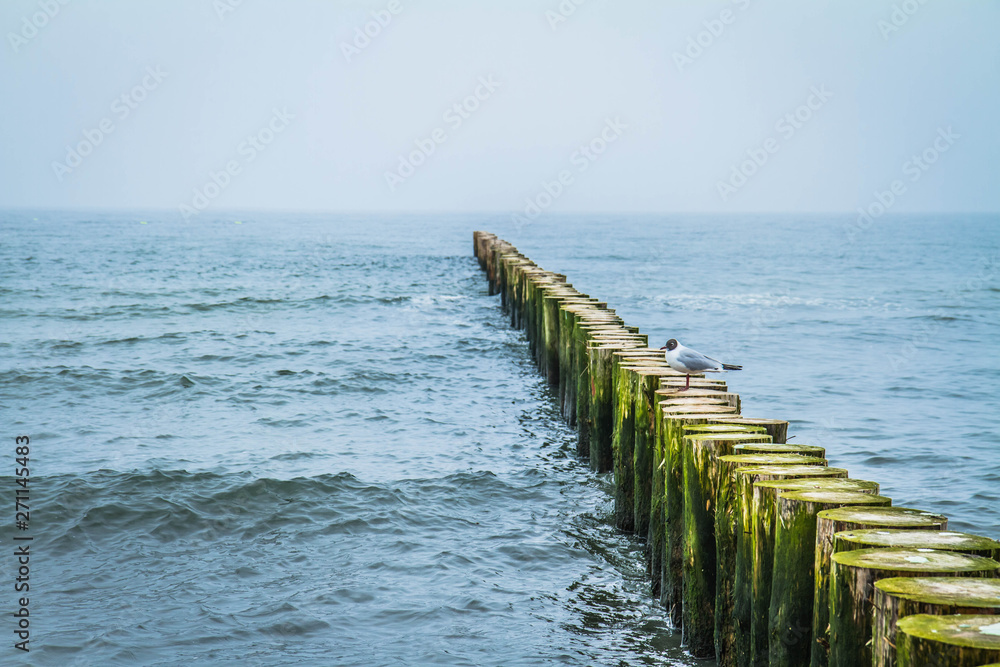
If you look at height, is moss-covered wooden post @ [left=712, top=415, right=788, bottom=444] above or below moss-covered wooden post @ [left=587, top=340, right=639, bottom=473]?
above

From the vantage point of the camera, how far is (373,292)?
28.5 m

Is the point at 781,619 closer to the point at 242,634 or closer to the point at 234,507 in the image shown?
the point at 242,634

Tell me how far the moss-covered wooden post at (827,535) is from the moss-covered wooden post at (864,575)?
19 cm

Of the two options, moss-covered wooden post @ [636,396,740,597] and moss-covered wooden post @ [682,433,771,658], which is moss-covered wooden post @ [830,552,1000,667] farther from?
Answer: moss-covered wooden post @ [636,396,740,597]

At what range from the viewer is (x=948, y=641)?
237cm

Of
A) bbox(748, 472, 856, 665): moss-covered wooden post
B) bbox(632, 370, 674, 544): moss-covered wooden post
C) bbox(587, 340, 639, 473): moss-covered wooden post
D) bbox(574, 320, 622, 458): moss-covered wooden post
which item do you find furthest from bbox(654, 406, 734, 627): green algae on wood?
bbox(574, 320, 622, 458): moss-covered wooden post

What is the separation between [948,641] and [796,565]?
1.13 metres

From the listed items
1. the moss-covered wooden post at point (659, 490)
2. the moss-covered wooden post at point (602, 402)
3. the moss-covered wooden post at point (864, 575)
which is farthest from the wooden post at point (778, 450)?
the moss-covered wooden post at point (602, 402)

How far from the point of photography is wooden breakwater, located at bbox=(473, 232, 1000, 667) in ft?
8.61

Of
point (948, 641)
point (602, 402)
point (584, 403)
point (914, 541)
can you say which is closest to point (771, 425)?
point (914, 541)

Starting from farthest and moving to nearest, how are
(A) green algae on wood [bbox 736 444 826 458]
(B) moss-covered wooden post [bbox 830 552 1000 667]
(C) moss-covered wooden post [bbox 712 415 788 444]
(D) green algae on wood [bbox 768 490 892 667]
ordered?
(C) moss-covered wooden post [bbox 712 415 788 444]
(A) green algae on wood [bbox 736 444 826 458]
(D) green algae on wood [bbox 768 490 892 667]
(B) moss-covered wooden post [bbox 830 552 1000 667]

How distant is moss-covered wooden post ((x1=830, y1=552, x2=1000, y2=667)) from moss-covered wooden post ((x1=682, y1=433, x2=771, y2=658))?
1443 mm

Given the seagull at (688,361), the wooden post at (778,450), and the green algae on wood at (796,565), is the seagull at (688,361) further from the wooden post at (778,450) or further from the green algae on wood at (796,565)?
the green algae on wood at (796,565)

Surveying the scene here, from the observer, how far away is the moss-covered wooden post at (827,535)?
10.5 ft
